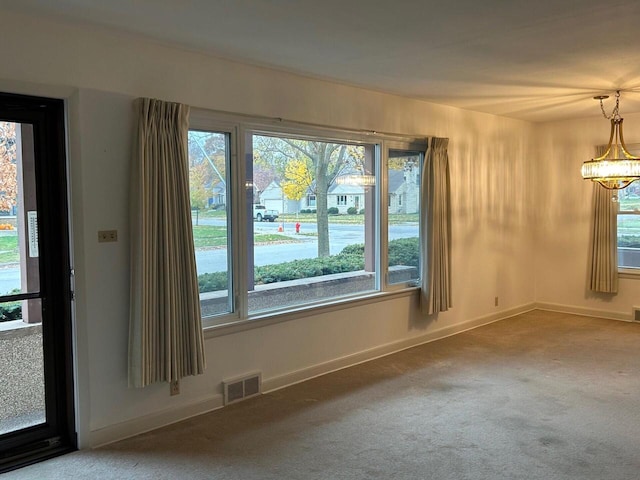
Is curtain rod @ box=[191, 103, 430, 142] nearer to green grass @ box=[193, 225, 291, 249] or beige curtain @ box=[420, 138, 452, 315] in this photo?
beige curtain @ box=[420, 138, 452, 315]

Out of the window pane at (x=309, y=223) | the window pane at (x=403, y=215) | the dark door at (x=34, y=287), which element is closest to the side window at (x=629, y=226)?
the window pane at (x=403, y=215)

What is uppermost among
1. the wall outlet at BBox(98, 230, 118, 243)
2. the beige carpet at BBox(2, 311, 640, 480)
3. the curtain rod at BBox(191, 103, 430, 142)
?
the curtain rod at BBox(191, 103, 430, 142)

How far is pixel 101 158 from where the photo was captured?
3.24 meters

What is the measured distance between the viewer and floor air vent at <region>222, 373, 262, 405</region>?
3922 mm

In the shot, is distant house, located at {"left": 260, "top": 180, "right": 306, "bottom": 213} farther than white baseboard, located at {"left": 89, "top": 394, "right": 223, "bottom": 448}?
Yes

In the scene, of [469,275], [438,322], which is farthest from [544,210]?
[438,322]

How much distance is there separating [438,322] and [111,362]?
11.6ft

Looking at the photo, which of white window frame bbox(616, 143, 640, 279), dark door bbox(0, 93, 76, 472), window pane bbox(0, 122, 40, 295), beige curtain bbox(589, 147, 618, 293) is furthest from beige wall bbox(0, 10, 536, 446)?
white window frame bbox(616, 143, 640, 279)

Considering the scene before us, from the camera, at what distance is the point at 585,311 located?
683 centimetres

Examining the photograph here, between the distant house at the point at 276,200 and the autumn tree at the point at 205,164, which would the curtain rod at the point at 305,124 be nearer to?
the autumn tree at the point at 205,164

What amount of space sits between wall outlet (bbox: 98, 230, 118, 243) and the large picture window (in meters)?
0.63

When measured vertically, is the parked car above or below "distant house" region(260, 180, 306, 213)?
below

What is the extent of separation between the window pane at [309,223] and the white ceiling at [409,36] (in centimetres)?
69

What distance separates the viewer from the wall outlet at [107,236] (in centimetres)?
325
